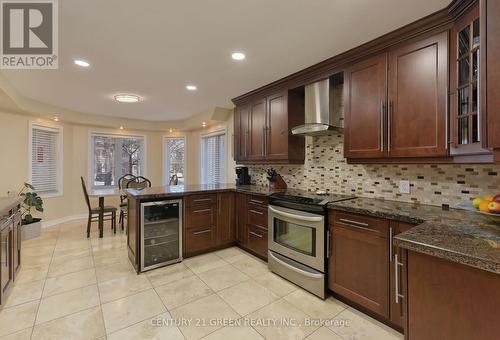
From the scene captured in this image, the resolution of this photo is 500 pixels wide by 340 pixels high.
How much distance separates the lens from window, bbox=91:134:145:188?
5.52m

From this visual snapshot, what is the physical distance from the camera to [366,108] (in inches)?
86.9

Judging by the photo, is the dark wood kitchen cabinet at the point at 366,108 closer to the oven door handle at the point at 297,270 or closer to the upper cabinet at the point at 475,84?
the upper cabinet at the point at 475,84

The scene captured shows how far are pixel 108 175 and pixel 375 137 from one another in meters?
5.92

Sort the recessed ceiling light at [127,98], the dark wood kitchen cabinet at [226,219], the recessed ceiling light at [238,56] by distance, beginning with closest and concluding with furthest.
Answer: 1. the recessed ceiling light at [238,56]
2. the dark wood kitchen cabinet at [226,219]
3. the recessed ceiling light at [127,98]

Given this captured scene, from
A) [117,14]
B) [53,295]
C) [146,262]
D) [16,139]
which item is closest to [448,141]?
[117,14]

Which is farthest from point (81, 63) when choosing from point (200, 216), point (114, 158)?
point (114, 158)

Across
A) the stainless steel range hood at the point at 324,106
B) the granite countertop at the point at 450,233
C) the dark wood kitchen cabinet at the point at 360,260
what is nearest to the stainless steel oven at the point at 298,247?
the dark wood kitchen cabinet at the point at 360,260

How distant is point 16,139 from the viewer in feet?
13.6

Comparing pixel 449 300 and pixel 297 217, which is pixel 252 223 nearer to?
pixel 297 217

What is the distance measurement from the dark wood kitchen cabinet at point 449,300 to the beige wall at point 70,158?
3926mm

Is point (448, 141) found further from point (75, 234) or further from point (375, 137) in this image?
point (75, 234)

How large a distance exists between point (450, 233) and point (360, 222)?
73 centimetres

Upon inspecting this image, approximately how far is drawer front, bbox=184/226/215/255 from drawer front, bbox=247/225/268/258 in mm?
540

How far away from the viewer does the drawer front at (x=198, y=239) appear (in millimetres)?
3062
